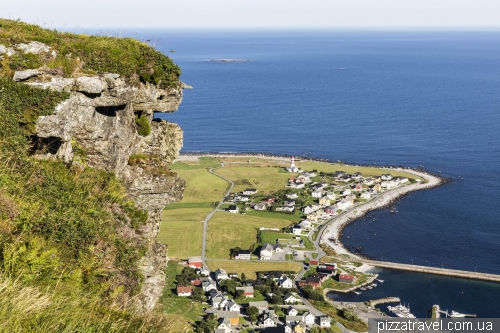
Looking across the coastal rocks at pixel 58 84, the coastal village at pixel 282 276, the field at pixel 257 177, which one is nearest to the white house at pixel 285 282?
the coastal village at pixel 282 276

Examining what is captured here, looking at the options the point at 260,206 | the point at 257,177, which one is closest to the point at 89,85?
the point at 260,206

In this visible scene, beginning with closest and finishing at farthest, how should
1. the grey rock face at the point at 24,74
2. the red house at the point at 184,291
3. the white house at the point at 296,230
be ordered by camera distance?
the grey rock face at the point at 24,74 → the red house at the point at 184,291 → the white house at the point at 296,230

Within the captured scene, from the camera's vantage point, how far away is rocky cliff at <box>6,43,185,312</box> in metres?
13.1

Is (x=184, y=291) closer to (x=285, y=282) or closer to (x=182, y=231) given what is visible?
(x=285, y=282)

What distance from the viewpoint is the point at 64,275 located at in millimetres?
8828

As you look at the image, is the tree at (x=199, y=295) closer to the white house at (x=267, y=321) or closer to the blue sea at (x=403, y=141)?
the white house at (x=267, y=321)

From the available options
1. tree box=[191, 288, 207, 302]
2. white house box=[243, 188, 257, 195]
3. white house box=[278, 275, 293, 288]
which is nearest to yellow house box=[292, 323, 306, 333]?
white house box=[278, 275, 293, 288]

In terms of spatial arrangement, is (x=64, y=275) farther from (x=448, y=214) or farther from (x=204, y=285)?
(x=448, y=214)

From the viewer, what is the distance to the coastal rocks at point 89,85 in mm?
13453

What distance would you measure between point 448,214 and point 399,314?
97.0ft

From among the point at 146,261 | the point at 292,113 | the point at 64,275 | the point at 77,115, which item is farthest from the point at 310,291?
the point at 292,113

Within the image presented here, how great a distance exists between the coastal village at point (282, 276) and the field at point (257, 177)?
1.93m

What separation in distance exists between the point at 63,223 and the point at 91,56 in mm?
6037

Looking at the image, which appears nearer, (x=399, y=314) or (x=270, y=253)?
(x=399, y=314)
